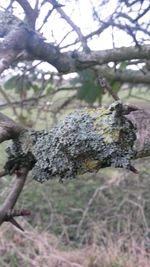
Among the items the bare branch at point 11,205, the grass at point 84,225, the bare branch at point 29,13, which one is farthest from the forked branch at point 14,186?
the grass at point 84,225

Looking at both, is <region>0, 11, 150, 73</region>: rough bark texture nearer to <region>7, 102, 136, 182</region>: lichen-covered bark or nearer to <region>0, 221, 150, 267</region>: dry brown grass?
<region>7, 102, 136, 182</region>: lichen-covered bark

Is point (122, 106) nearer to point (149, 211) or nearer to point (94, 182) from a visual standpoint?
point (149, 211)

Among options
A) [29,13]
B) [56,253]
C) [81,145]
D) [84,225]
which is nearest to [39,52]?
[29,13]

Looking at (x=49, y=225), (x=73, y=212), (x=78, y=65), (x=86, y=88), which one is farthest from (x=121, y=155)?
(x=73, y=212)

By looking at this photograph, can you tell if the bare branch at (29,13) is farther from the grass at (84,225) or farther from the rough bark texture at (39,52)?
the grass at (84,225)

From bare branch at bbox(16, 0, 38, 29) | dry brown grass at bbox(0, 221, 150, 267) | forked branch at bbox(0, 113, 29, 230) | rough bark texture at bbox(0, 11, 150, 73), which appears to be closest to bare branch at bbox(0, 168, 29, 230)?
forked branch at bbox(0, 113, 29, 230)

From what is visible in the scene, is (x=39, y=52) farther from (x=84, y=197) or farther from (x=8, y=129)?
(x=84, y=197)
